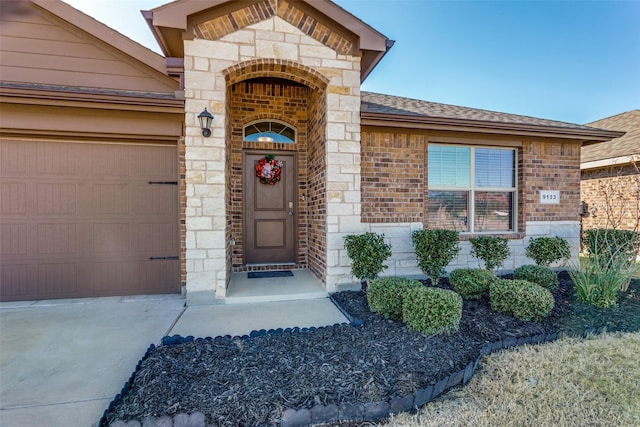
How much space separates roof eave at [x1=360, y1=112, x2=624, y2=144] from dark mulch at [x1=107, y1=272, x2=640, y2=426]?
2.94 metres

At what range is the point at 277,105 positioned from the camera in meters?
5.50

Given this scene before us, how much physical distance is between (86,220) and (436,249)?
508cm

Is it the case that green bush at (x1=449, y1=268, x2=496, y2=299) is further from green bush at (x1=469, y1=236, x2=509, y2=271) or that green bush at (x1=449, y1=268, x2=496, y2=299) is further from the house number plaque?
the house number plaque

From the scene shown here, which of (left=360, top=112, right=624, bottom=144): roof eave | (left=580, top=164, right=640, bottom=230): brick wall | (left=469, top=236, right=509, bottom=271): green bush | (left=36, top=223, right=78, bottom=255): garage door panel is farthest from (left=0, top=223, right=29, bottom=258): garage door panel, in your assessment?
(left=580, top=164, right=640, bottom=230): brick wall

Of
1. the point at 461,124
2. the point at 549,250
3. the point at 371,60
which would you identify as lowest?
the point at 549,250

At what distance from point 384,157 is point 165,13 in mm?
3622

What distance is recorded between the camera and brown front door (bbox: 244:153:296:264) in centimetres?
553

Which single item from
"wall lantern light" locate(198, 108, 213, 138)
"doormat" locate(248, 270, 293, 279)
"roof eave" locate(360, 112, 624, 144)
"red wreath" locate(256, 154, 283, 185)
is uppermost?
"roof eave" locate(360, 112, 624, 144)

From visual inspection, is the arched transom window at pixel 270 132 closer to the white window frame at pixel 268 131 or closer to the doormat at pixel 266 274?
the white window frame at pixel 268 131

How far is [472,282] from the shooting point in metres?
3.81

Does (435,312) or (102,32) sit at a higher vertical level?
(102,32)

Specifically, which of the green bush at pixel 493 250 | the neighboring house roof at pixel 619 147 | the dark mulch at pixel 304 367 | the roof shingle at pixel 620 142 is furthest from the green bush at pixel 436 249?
the roof shingle at pixel 620 142

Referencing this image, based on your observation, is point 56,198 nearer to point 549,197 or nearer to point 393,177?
point 393,177

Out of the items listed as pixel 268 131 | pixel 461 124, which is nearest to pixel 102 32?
pixel 268 131
